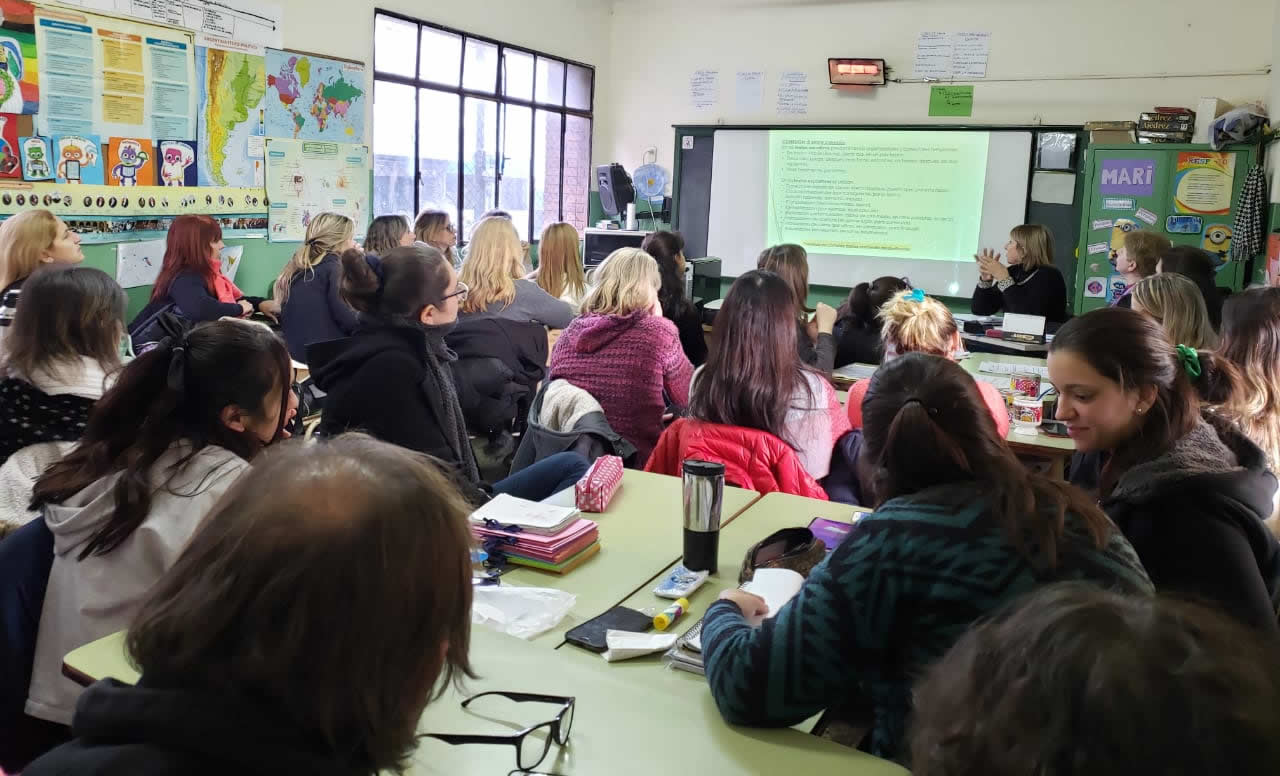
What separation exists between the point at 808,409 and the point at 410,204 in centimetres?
492

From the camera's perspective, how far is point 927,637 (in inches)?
50.8

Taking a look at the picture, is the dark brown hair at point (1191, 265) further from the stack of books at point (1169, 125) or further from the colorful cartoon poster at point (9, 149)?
the colorful cartoon poster at point (9, 149)

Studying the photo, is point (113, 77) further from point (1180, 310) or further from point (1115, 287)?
point (1115, 287)

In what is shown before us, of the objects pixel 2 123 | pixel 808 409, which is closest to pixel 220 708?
pixel 808 409

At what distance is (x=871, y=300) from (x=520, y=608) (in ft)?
10.4

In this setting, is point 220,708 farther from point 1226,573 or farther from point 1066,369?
point 1066,369

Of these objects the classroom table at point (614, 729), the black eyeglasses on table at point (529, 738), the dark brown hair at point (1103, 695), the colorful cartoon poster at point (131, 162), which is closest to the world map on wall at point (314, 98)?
the colorful cartoon poster at point (131, 162)

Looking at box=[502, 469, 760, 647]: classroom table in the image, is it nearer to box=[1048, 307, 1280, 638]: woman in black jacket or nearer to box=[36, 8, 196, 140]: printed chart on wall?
box=[1048, 307, 1280, 638]: woman in black jacket

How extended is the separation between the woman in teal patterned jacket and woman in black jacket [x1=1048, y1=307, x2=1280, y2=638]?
525 mm

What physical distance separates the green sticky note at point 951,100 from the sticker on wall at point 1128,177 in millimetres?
1246

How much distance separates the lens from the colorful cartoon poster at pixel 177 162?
514 centimetres

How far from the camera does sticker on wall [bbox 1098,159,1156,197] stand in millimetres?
6500

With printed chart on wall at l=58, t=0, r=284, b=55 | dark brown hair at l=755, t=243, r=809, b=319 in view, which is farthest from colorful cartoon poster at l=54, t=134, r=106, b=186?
dark brown hair at l=755, t=243, r=809, b=319

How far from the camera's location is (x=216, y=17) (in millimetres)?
5301
